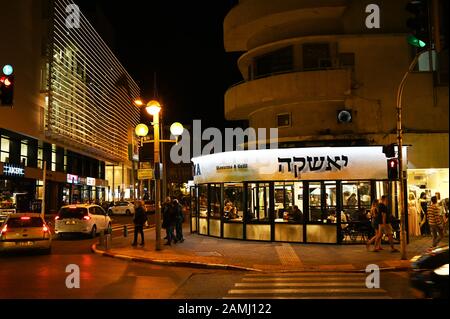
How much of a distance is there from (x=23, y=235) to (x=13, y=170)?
1112 inches

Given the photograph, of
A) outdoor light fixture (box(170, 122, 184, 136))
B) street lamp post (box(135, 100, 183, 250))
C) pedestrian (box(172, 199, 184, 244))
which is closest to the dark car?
street lamp post (box(135, 100, 183, 250))

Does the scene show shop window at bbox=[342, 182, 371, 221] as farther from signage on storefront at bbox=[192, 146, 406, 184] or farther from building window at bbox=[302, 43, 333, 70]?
building window at bbox=[302, 43, 333, 70]

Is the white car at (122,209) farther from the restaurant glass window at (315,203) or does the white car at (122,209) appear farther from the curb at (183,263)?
the curb at (183,263)

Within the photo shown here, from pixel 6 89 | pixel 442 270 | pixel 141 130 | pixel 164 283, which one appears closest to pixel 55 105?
pixel 141 130

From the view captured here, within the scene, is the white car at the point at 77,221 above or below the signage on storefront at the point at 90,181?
below

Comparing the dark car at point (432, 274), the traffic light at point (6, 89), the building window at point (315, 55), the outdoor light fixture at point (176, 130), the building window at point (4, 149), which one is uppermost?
the building window at point (315, 55)

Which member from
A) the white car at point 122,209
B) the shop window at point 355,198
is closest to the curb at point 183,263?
the shop window at point 355,198

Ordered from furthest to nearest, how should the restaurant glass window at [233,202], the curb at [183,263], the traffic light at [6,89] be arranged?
the restaurant glass window at [233,202] < the traffic light at [6,89] < the curb at [183,263]

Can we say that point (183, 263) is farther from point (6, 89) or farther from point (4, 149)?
point (4, 149)

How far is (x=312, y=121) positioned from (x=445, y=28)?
15011 mm

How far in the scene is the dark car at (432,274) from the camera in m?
7.88

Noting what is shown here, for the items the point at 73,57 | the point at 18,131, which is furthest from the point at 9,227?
the point at 73,57

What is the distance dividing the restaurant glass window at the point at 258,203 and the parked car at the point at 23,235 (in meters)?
8.12

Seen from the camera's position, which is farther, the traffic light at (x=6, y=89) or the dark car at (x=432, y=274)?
the traffic light at (x=6, y=89)
